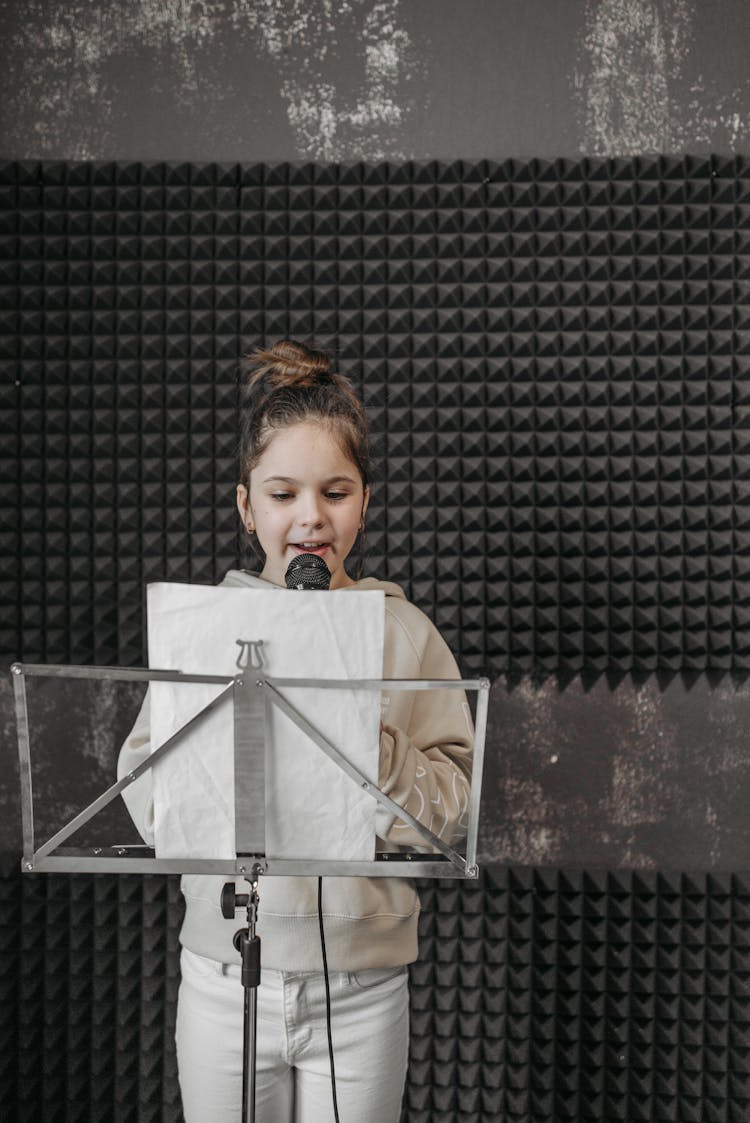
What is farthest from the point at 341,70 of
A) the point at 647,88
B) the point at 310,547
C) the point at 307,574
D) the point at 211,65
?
the point at 307,574

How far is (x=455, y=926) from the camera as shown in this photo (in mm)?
2428

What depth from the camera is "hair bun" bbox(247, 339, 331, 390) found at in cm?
146

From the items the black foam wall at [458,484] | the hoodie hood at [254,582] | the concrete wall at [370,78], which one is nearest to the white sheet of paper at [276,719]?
the hoodie hood at [254,582]

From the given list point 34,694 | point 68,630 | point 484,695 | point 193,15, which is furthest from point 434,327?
point 484,695

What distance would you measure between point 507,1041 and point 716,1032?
53cm

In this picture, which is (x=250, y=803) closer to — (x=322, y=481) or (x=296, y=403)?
(x=322, y=481)

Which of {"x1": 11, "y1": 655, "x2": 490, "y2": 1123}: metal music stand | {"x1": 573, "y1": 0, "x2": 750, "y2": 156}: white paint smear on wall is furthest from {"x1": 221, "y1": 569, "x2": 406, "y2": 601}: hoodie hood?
{"x1": 573, "y1": 0, "x2": 750, "y2": 156}: white paint smear on wall

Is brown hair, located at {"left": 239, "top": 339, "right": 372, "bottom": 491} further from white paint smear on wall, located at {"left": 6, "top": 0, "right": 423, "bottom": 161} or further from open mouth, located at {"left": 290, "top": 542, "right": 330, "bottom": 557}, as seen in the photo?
white paint smear on wall, located at {"left": 6, "top": 0, "right": 423, "bottom": 161}

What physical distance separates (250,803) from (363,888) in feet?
1.20

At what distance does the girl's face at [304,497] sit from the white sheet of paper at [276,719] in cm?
35

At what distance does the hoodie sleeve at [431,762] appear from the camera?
3.77ft

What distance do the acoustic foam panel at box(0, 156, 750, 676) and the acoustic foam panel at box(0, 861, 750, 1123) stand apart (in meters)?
0.60

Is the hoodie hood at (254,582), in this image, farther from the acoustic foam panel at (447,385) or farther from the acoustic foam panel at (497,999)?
the acoustic foam panel at (497,999)

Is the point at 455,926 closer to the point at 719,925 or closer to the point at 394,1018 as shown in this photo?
the point at 719,925
